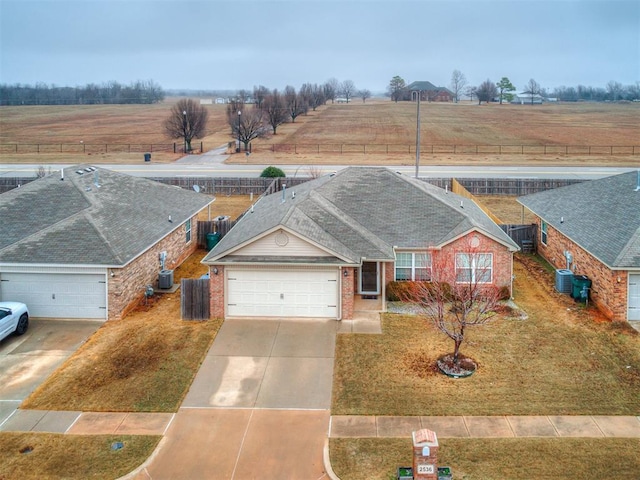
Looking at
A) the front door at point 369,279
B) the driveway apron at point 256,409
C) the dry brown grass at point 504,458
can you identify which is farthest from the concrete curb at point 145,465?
the front door at point 369,279

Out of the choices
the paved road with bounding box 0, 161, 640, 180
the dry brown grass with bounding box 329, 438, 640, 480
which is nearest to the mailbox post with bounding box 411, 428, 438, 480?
the dry brown grass with bounding box 329, 438, 640, 480

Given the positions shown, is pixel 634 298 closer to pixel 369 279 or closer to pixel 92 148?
pixel 369 279

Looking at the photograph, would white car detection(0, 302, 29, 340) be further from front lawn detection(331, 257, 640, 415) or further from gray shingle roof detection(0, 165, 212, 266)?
front lawn detection(331, 257, 640, 415)

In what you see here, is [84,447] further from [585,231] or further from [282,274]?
[585,231]

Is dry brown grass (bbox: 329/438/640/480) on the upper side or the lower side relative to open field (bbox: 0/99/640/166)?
lower

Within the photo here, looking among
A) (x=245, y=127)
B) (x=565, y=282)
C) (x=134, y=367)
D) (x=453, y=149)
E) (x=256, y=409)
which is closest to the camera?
(x=256, y=409)

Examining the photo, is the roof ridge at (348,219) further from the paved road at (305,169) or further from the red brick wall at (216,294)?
the paved road at (305,169)

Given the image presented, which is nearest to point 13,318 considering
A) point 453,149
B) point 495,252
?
point 495,252
